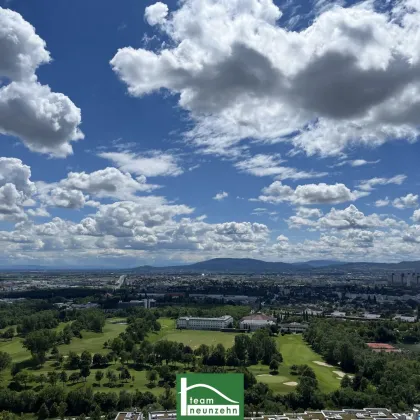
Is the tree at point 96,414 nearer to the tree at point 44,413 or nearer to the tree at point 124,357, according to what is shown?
the tree at point 44,413

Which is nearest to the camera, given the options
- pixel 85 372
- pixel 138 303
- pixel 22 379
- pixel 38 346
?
pixel 22 379

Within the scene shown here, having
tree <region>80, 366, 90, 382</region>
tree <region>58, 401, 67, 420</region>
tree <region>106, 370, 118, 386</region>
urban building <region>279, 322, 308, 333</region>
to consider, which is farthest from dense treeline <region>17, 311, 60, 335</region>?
tree <region>58, 401, 67, 420</region>

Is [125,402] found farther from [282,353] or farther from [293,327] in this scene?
[293,327]

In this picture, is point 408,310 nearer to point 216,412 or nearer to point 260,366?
point 260,366

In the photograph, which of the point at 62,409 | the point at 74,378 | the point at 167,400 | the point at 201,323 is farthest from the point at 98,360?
the point at 201,323

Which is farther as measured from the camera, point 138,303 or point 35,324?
point 138,303

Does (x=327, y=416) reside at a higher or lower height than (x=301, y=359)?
higher

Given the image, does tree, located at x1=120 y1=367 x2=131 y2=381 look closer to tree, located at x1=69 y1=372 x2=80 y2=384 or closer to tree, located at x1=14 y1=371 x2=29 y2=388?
tree, located at x1=69 y1=372 x2=80 y2=384
